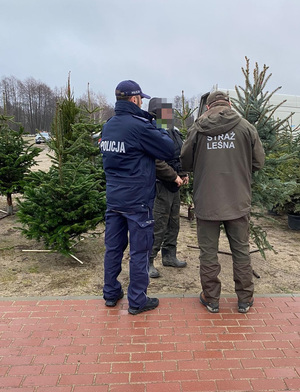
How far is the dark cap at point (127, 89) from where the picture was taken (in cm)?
318

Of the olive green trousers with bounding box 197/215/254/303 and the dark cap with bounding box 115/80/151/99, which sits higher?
the dark cap with bounding box 115/80/151/99

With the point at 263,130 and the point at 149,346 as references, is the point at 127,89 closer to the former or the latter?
the point at 263,130

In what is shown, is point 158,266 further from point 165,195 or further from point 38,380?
point 38,380

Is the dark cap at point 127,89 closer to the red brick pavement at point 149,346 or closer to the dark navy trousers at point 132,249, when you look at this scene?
the dark navy trousers at point 132,249

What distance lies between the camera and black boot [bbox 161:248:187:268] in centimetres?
460

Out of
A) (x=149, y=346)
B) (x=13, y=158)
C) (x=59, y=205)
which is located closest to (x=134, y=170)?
(x=149, y=346)

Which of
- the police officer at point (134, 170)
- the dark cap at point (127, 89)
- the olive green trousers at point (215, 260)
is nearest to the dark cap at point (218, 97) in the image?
the police officer at point (134, 170)

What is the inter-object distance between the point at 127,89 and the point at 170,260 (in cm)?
243

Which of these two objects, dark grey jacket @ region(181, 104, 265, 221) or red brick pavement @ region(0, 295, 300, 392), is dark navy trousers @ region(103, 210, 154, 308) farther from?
dark grey jacket @ region(181, 104, 265, 221)

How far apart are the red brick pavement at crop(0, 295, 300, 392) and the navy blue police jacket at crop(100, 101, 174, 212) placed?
1123 mm

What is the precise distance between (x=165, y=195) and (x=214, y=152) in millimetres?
1157

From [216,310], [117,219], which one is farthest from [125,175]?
[216,310]

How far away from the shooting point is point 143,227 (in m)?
3.20

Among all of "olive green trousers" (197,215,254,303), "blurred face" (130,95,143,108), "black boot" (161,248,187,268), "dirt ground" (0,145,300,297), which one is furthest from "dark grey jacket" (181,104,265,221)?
"black boot" (161,248,187,268)
